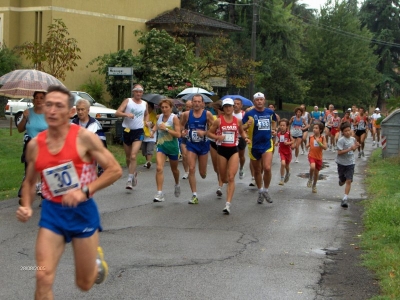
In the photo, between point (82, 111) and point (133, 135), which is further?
point (133, 135)

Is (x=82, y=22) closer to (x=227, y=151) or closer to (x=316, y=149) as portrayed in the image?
(x=316, y=149)

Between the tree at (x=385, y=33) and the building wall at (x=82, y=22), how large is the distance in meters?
39.5

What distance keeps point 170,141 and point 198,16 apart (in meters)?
31.3

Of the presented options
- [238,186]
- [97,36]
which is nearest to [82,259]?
[238,186]

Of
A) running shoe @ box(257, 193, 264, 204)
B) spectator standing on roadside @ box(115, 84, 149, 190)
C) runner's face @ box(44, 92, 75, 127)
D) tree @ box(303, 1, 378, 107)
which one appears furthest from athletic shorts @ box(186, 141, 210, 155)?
tree @ box(303, 1, 378, 107)

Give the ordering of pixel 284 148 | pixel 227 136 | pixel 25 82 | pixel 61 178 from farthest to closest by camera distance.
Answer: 1. pixel 284 148
2. pixel 227 136
3. pixel 25 82
4. pixel 61 178

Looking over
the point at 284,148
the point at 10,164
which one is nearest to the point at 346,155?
the point at 284,148

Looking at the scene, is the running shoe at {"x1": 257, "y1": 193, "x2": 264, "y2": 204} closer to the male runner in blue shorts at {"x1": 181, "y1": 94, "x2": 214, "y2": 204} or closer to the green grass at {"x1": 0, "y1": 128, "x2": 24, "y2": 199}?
the male runner in blue shorts at {"x1": 181, "y1": 94, "x2": 214, "y2": 204}

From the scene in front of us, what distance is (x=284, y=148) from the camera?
16.4 metres

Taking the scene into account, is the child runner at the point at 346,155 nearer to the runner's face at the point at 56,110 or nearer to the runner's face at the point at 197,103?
the runner's face at the point at 197,103

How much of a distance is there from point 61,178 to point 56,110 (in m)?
0.50

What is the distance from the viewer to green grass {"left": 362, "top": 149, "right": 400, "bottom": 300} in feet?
24.2

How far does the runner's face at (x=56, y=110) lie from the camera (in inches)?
211

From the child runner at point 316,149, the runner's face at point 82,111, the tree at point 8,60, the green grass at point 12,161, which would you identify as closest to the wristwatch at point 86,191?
the runner's face at point 82,111
